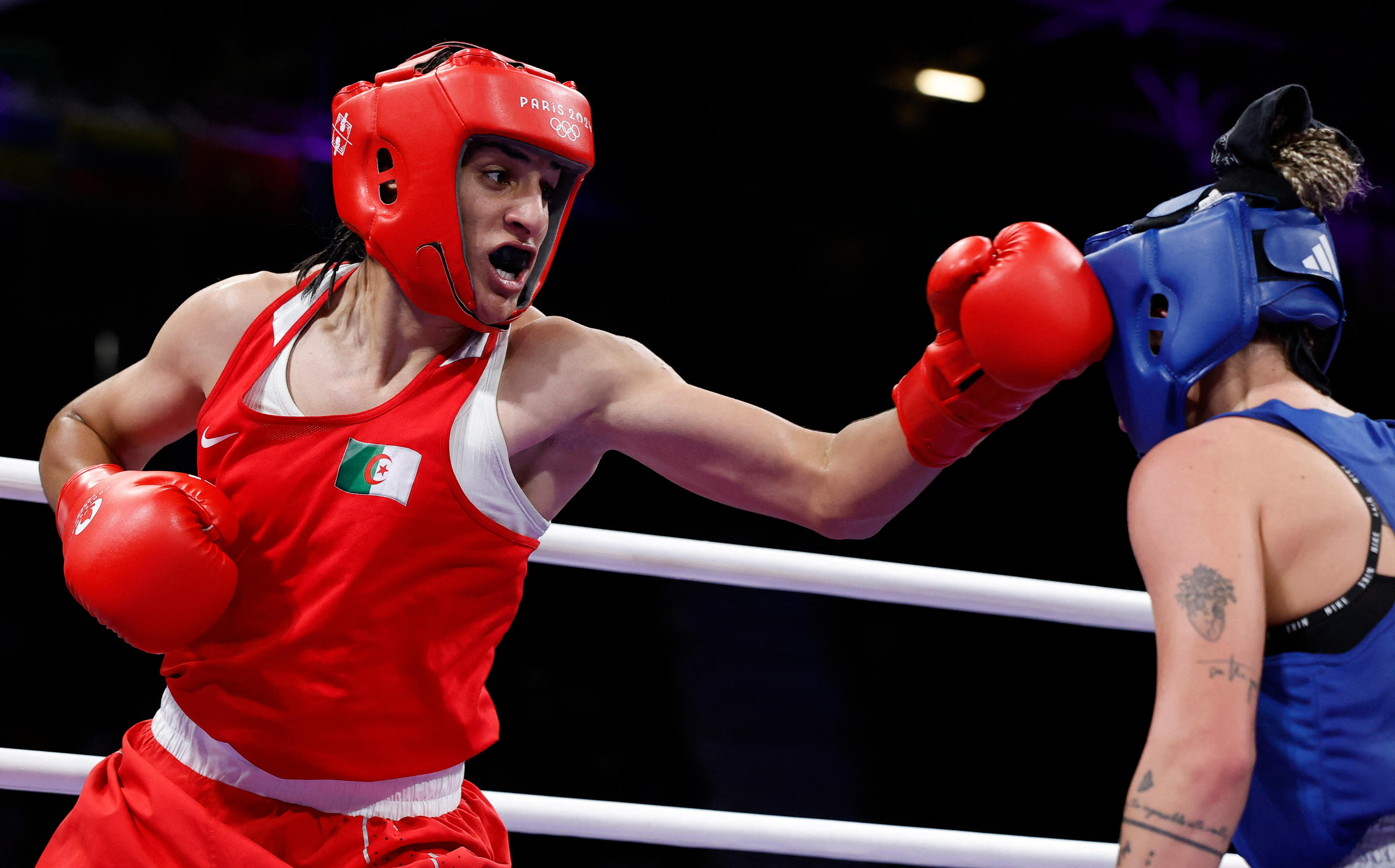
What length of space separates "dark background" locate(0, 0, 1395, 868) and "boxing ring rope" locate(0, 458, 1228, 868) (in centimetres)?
414

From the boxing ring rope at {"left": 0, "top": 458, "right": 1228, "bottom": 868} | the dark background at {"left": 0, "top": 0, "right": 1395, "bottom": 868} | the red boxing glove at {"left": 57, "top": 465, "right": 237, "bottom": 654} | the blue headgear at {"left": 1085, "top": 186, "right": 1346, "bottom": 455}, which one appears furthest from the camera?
the dark background at {"left": 0, "top": 0, "right": 1395, "bottom": 868}

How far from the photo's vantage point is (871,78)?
7984 millimetres

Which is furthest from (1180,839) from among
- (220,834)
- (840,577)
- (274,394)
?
(274,394)

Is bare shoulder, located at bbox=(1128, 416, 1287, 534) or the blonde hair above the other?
the blonde hair

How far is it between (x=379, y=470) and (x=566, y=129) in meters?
0.49

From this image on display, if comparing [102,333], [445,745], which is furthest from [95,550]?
[102,333]

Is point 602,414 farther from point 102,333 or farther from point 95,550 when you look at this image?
point 102,333

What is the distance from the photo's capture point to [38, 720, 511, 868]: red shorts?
138 centimetres

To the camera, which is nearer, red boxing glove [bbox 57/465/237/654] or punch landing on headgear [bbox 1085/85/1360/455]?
punch landing on headgear [bbox 1085/85/1360/455]

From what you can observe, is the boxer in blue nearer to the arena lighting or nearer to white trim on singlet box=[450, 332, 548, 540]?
white trim on singlet box=[450, 332, 548, 540]

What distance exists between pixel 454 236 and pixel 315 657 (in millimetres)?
538

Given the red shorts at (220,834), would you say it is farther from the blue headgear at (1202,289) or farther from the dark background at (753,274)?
the dark background at (753,274)

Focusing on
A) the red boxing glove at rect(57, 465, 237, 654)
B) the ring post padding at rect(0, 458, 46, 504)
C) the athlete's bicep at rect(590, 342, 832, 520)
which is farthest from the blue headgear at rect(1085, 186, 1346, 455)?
the ring post padding at rect(0, 458, 46, 504)

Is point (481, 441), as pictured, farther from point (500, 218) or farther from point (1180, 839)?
point (1180, 839)
